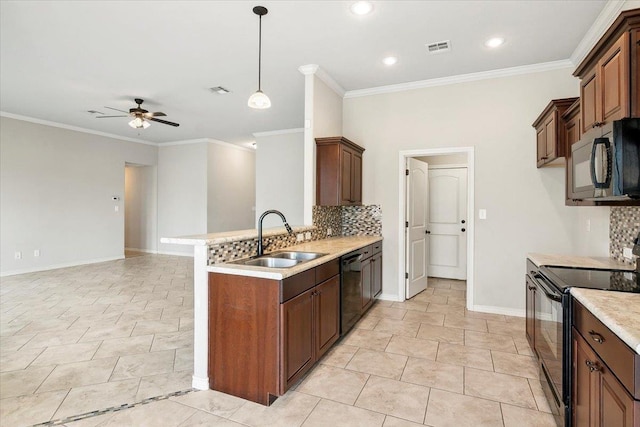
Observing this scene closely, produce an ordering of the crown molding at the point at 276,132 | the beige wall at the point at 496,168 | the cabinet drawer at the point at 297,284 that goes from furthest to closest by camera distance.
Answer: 1. the crown molding at the point at 276,132
2. the beige wall at the point at 496,168
3. the cabinet drawer at the point at 297,284

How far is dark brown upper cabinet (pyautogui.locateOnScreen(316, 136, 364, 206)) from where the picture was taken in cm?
401

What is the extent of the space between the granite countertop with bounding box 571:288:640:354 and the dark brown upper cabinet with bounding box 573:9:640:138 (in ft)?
3.04

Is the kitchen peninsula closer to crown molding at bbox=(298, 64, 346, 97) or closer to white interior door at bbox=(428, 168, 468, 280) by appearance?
crown molding at bbox=(298, 64, 346, 97)

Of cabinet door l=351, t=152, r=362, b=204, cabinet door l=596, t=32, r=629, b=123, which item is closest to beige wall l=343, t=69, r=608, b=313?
cabinet door l=351, t=152, r=362, b=204

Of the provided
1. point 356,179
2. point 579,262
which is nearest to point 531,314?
point 579,262

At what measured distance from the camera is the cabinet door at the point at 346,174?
4.06m

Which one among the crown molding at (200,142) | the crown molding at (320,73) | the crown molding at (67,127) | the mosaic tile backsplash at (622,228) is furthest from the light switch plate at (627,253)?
the crown molding at (67,127)

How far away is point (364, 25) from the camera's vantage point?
3125 millimetres

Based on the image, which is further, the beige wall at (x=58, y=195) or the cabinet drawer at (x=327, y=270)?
the beige wall at (x=58, y=195)

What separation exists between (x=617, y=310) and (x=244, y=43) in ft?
12.1

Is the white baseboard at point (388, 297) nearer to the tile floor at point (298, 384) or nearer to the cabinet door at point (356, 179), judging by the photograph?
the tile floor at point (298, 384)

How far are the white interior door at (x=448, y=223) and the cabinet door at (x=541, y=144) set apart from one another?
2000 mm

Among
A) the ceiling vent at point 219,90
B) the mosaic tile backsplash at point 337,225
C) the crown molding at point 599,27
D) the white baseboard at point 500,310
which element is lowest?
the white baseboard at point 500,310

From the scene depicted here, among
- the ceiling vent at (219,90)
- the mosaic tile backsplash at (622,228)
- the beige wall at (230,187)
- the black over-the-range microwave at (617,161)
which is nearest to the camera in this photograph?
the black over-the-range microwave at (617,161)
